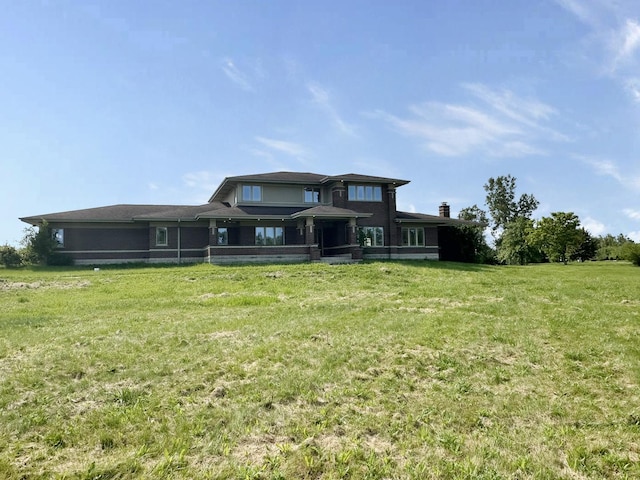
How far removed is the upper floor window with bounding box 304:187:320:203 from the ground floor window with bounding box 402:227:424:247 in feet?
24.4

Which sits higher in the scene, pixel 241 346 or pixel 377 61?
pixel 377 61

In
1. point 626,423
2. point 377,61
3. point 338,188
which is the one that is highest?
point 377,61

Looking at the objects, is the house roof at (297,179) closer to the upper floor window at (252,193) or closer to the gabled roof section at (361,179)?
the gabled roof section at (361,179)

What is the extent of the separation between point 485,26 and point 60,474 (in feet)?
55.9

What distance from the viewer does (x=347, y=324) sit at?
932cm

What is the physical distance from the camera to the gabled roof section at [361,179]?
102 ft

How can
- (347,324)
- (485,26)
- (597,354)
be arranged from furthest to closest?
(485,26) < (347,324) < (597,354)

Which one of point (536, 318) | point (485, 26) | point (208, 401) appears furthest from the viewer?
point (485, 26)

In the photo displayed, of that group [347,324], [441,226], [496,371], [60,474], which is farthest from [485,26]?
[441,226]

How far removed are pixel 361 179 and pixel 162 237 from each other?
15212mm

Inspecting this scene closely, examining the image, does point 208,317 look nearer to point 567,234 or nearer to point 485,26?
point 485,26

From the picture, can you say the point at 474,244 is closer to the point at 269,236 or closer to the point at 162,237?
the point at 269,236

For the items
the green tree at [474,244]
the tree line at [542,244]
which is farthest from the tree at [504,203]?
the green tree at [474,244]

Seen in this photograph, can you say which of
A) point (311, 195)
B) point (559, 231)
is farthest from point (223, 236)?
point (559, 231)
